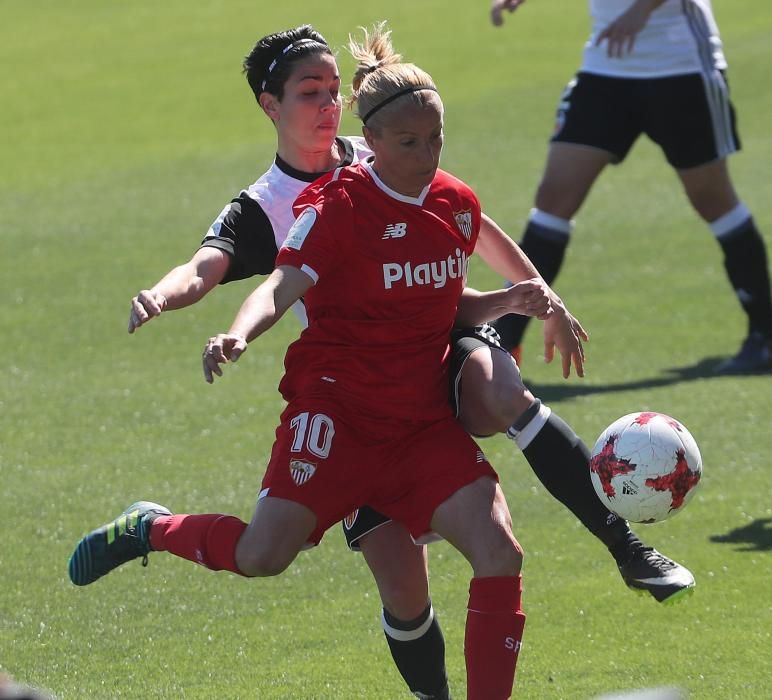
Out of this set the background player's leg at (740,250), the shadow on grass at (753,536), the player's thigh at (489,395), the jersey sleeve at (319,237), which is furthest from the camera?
the background player's leg at (740,250)

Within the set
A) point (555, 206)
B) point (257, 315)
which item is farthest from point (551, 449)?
point (555, 206)

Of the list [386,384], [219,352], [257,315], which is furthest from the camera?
[386,384]

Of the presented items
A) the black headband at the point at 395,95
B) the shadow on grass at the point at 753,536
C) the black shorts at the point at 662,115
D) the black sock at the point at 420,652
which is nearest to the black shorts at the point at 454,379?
the black sock at the point at 420,652

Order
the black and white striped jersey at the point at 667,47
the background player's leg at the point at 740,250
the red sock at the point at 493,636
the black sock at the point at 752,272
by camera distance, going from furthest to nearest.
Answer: the black sock at the point at 752,272 → the background player's leg at the point at 740,250 → the black and white striped jersey at the point at 667,47 → the red sock at the point at 493,636

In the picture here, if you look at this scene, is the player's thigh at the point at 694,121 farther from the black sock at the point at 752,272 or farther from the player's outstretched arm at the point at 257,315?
the player's outstretched arm at the point at 257,315

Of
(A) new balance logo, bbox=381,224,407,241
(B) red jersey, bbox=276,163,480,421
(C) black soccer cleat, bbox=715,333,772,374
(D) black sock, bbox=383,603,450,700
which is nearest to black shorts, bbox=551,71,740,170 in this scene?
(C) black soccer cleat, bbox=715,333,772,374

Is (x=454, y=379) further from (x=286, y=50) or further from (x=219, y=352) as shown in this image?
(x=286, y=50)

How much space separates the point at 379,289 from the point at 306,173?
2.24 feet

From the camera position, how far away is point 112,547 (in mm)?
4797

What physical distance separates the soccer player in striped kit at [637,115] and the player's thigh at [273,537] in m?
4.16

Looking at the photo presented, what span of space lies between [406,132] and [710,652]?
196 cm

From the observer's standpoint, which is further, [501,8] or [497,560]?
[501,8]

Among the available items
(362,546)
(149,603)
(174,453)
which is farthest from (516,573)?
(174,453)

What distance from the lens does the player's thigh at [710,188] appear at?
8664 millimetres
